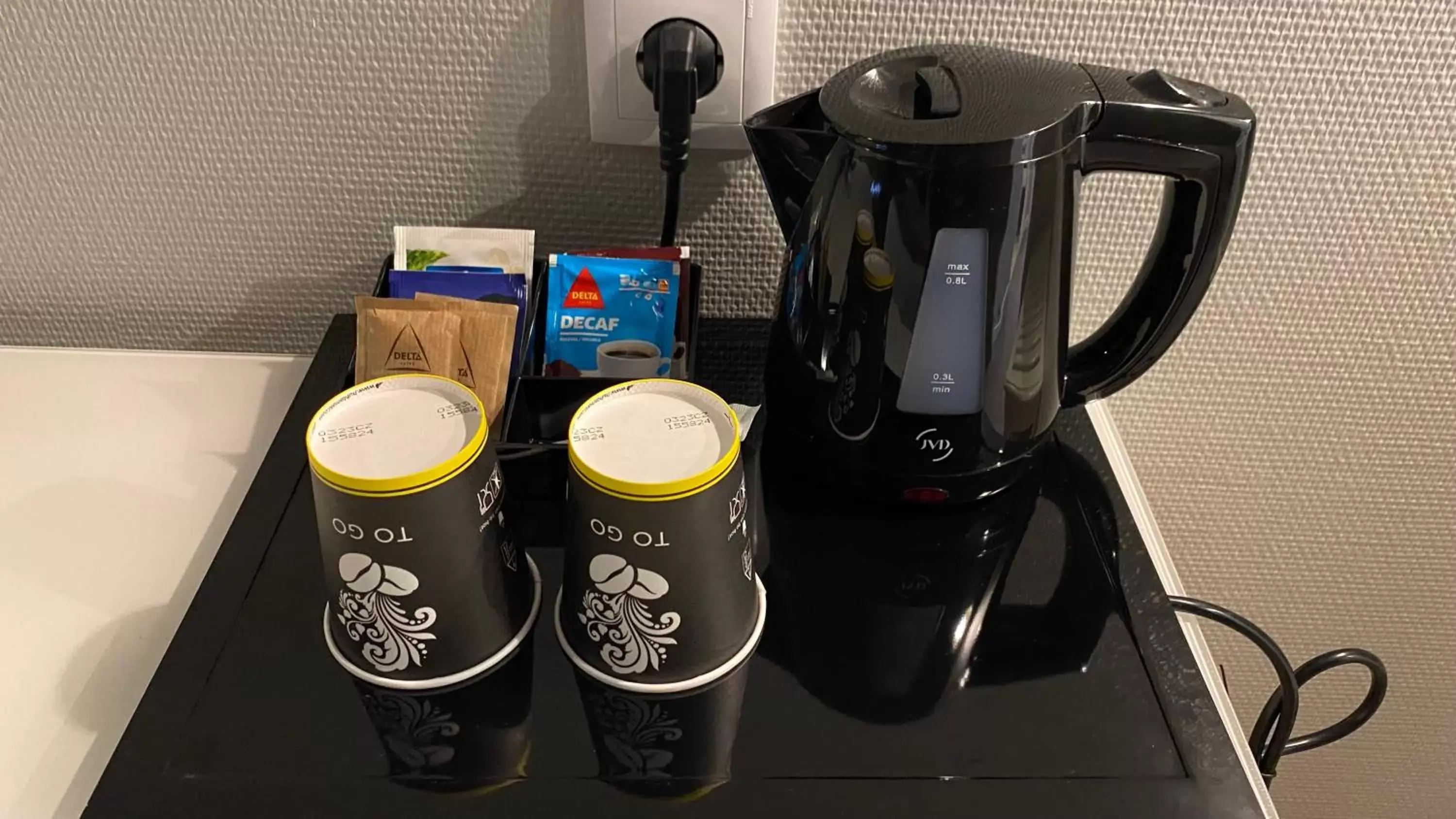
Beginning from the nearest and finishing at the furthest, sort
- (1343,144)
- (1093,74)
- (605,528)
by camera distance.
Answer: (605,528) < (1093,74) < (1343,144)

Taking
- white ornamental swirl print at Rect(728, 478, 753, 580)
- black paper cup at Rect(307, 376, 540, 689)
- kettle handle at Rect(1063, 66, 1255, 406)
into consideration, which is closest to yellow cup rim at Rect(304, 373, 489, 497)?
black paper cup at Rect(307, 376, 540, 689)

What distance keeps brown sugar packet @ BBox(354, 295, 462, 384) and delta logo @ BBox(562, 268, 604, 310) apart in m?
0.09

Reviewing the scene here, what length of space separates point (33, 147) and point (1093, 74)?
66 cm

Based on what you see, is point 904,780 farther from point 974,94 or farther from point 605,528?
point 974,94

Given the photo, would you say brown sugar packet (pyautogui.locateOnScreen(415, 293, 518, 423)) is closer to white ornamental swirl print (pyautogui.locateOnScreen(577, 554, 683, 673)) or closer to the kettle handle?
white ornamental swirl print (pyautogui.locateOnScreen(577, 554, 683, 673))

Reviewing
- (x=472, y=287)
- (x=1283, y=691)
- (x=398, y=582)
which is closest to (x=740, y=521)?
(x=398, y=582)

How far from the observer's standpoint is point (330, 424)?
1.47 feet

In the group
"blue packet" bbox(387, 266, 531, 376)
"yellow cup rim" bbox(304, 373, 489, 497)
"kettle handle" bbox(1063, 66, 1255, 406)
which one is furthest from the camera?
"blue packet" bbox(387, 266, 531, 376)

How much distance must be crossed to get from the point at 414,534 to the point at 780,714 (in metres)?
0.19

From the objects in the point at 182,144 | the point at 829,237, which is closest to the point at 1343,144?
the point at 829,237

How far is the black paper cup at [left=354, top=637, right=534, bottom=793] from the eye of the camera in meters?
0.46

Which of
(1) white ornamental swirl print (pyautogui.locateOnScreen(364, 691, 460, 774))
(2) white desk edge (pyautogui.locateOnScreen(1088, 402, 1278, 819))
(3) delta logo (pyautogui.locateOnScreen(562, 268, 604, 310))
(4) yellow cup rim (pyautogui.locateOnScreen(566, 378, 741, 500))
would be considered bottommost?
(2) white desk edge (pyautogui.locateOnScreen(1088, 402, 1278, 819))

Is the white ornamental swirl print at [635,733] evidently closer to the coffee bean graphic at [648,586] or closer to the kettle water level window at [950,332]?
the coffee bean graphic at [648,586]

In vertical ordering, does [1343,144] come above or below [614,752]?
above
